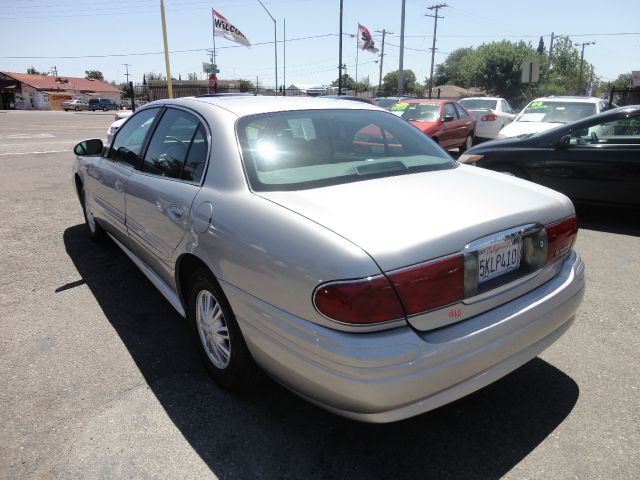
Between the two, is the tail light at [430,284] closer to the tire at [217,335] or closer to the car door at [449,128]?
the tire at [217,335]

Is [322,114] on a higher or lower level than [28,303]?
higher

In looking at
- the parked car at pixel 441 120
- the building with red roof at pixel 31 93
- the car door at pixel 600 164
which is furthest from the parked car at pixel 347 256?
the building with red roof at pixel 31 93

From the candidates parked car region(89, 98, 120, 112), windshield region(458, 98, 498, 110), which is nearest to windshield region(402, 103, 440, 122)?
windshield region(458, 98, 498, 110)

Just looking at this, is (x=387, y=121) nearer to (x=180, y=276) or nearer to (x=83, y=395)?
(x=180, y=276)

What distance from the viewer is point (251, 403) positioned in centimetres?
260

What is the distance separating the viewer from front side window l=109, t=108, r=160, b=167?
363 centimetres

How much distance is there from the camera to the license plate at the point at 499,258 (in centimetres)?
203

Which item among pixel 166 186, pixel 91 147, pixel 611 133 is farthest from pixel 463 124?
pixel 166 186

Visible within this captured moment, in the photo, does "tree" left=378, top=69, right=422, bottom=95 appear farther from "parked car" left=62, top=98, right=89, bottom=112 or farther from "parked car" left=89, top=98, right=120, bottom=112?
"parked car" left=62, top=98, right=89, bottom=112

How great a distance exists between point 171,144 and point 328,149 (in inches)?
42.5

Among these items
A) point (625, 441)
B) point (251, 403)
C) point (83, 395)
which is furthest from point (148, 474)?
point (625, 441)

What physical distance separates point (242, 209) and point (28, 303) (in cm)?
260

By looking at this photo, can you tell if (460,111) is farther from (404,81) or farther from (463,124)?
(404,81)

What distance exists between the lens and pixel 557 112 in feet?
34.6
